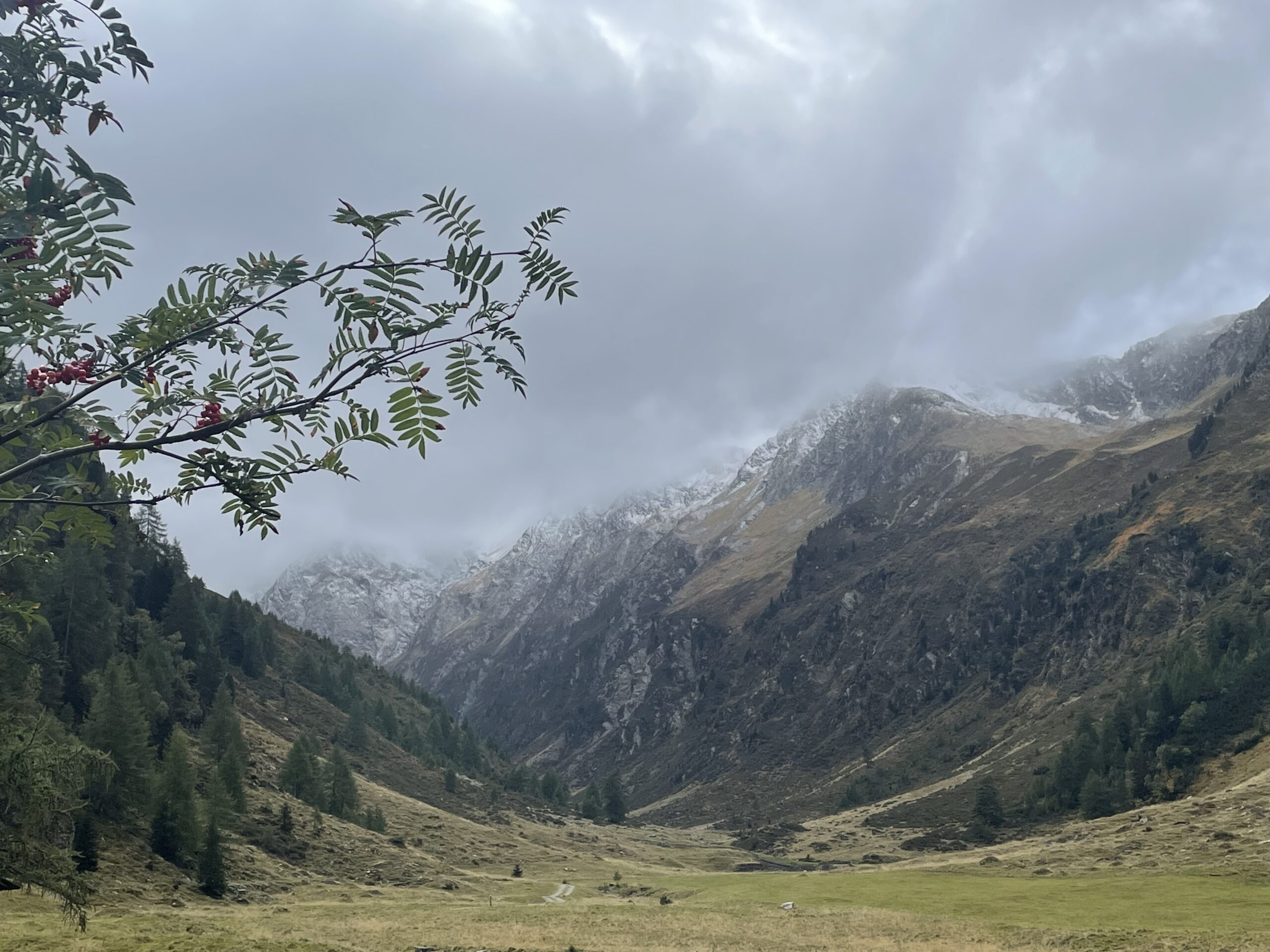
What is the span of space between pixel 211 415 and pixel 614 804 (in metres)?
156

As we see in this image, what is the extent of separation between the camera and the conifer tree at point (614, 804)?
148625mm

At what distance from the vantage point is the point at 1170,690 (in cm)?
11988

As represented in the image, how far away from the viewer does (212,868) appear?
48594mm

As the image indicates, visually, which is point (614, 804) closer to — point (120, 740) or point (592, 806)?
point (592, 806)

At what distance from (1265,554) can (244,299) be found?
186m

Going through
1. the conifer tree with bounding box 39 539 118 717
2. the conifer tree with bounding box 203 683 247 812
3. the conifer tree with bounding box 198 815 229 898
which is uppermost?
the conifer tree with bounding box 39 539 118 717

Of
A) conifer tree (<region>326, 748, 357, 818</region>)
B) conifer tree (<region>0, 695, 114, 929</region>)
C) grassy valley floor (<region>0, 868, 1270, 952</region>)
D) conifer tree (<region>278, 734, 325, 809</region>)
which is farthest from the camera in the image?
conifer tree (<region>326, 748, 357, 818</region>)

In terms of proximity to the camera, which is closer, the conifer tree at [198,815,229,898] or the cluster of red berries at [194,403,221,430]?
the cluster of red berries at [194,403,221,430]

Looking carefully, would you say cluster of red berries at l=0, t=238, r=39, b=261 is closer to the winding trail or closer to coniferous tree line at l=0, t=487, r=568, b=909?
coniferous tree line at l=0, t=487, r=568, b=909

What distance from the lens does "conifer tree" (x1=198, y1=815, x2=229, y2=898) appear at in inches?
1892

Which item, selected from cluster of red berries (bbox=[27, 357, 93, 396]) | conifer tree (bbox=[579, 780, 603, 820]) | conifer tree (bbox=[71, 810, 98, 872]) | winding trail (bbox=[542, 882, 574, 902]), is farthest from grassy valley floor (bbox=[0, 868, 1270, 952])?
conifer tree (bbox=[579, 780, 603, 820])

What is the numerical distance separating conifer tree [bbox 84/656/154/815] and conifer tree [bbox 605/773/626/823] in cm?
10210

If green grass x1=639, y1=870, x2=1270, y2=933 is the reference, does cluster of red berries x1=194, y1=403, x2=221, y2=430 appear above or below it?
above

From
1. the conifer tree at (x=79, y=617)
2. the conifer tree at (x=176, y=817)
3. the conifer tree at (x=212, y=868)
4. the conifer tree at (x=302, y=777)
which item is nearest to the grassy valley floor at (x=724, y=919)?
the conifer tree at (x=212, y=868)
